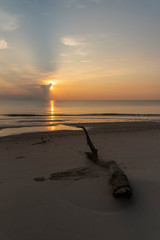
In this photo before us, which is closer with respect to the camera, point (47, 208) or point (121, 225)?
point (121, 225)

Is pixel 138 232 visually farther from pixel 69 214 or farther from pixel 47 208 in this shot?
pixel 47 208

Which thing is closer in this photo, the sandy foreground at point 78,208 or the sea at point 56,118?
the sandy foreground at point 78,208

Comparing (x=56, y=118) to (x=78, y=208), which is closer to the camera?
(x=78, y=208)

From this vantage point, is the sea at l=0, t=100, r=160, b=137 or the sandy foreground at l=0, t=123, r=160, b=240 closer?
the sandy foreground at l=0, t=123, r=160, b=240

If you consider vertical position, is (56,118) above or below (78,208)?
above

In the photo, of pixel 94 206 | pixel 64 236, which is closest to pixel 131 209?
pixel 94 206

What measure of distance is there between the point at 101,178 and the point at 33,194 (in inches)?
82.9

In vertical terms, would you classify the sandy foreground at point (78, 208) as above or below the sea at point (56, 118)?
below

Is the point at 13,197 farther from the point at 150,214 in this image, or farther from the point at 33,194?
the point at 150,214

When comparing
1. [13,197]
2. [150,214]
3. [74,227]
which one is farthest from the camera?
[13,197]

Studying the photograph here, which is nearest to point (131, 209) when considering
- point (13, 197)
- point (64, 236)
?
point (64, 236)

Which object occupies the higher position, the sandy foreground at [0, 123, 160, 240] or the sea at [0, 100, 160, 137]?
the sea at [0, 100, 160, 137]

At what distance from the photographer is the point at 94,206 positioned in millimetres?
4156

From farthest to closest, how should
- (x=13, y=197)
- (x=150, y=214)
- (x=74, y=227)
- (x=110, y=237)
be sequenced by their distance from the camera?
(x=13, y=197) < (x=150, y=214) < (x=74, y=227) < (x=110, y=237)
